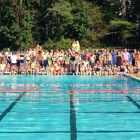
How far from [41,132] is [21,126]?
57cm

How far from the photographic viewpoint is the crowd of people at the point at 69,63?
2238cm

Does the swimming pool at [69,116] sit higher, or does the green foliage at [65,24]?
the green foliage at [65,24]

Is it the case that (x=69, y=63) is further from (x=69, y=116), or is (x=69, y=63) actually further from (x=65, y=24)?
(x=69, y=116)

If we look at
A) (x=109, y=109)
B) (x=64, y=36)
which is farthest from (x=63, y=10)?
(x=109, y=109)

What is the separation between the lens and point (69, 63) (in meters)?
22.7

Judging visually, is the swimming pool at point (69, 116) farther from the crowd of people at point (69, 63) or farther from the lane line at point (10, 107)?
the crowd of people at point (69, 63)

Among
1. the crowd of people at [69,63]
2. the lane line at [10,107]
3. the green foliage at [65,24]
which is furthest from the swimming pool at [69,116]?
the green foliage at [65,24]

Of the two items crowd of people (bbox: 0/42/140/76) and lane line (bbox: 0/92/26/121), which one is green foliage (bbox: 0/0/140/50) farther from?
lane line (bbox: 0/92/26/121)

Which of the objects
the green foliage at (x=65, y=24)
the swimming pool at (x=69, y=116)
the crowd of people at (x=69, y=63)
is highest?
the green foliage at (x=65, y=24)

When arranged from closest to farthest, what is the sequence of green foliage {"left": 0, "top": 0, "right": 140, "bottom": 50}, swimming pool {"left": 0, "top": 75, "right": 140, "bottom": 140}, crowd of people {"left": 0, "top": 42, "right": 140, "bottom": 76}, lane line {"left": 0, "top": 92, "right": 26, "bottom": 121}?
swimming pool {"left": 0, "top": 75, "right": 140, "bottom": 140}
lane line {"left": 0, "top": 92, "right": 26, "bottom": 121}
crowd of people {"left": 0, "top": 42, "right": 140, "bottom": 76}
green foliage {"left": 0, "top": 0, "right": 140, "bottom": 50}

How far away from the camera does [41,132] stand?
6438 mm

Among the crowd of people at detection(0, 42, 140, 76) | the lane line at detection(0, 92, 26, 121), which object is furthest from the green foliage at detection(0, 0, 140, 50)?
the lane line at detection(0, 92, 26, 121)

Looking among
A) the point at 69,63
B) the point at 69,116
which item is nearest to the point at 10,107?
the point at 69,116

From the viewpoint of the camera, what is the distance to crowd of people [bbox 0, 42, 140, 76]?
73.4 ft
